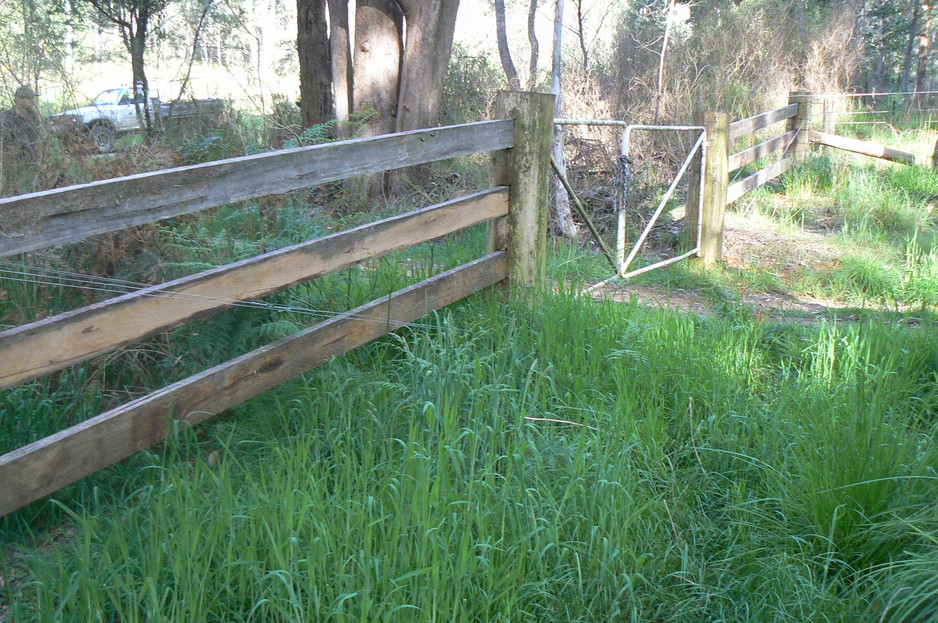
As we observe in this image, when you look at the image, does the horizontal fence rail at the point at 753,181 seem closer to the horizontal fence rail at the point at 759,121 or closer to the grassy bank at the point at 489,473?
the horizontal fence rail at the point at 759,121

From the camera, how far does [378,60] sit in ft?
29.3

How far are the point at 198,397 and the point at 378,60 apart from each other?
264 inches

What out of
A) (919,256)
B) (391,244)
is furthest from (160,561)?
(919,256)

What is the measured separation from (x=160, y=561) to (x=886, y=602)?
2226 millimetres

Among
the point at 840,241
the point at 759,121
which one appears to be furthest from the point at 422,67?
the point at 840,241

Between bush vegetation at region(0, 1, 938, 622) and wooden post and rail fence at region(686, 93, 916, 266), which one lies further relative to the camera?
wooden post and rail fence at region(686, 93, 916, 266)

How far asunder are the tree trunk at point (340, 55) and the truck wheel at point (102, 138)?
412cm

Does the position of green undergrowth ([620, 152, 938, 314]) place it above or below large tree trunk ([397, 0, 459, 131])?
below

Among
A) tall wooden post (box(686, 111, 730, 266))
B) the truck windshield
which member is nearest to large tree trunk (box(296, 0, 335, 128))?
the truck windshield

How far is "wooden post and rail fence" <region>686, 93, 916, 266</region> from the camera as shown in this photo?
7.89 m

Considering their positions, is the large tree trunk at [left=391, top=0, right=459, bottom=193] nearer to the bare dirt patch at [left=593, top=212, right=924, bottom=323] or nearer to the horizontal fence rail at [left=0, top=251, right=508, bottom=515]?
the bare dirt patch at [left=593, top=212, right=924, bottom=323]

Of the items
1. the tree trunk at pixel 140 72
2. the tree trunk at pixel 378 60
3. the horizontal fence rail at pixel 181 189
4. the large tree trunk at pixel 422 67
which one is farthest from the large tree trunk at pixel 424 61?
the horizontal fence rail at pixel 181 189

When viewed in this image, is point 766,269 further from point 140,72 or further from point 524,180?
point 140,72

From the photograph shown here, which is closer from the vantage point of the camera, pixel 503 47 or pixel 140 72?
pixel 140 72
